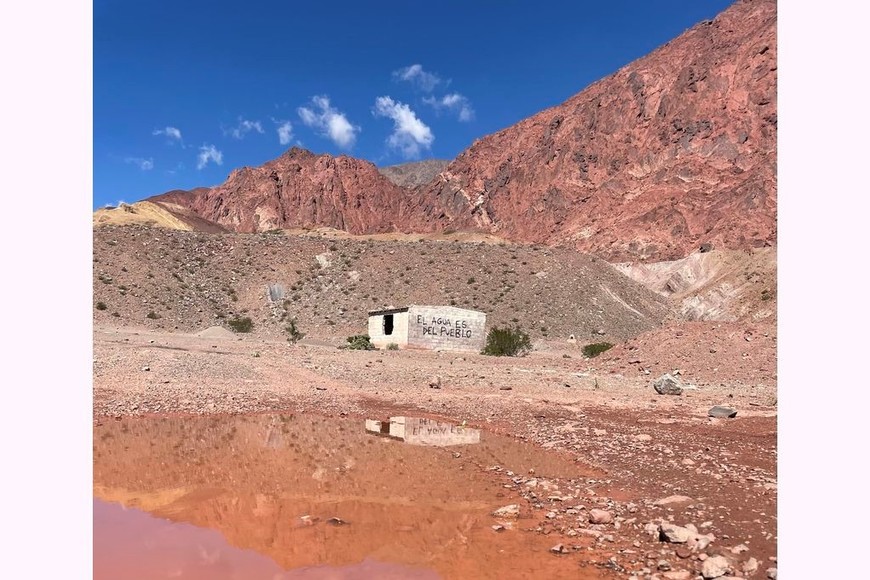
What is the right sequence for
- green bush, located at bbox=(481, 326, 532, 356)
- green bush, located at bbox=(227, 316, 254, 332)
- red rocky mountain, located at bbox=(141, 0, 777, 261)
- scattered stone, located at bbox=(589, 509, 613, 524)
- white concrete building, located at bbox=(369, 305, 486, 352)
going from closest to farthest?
scattered stone, located at bbox=(589, 509, 613, 524) → green bush, located at bbox=(481, 326, 532, 356) → white concrete building, located at bbox=(369, 305, 486, 352) → green bush, located at bbox=(227, 316, 254, 332) → red rocky mountain, located at bbox=(141, 0, 777, 261)

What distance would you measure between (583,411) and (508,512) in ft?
24.8

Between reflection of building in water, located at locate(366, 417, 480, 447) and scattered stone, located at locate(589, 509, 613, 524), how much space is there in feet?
13.1

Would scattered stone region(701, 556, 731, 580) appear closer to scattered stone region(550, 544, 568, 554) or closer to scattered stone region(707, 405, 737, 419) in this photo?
scattered stone region(550, 544, 568, 554)

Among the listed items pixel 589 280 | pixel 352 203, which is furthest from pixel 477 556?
pixel 352 203

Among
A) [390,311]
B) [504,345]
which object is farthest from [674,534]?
[390,311]

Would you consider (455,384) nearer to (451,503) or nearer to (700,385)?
(700,385)

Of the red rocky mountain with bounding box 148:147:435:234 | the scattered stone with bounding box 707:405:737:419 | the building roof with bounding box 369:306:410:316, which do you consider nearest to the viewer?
the scattered stone with bounding box 707:405:737:419

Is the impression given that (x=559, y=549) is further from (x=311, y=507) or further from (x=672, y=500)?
(x=311, y=507)

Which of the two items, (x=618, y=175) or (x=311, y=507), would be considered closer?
(x=311, y=507)

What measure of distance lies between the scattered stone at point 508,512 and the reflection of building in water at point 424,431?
3.47m

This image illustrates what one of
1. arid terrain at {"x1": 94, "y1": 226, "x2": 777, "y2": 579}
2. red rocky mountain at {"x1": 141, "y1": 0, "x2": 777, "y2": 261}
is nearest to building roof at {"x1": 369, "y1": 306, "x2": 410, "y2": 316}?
arid terrain at {"x1": 94, "y1": 226, "x2": 777, "y2": 579}

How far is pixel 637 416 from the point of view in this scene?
12.7 meters

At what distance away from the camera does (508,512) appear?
6.09 metres

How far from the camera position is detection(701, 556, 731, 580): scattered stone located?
14.6 ft
